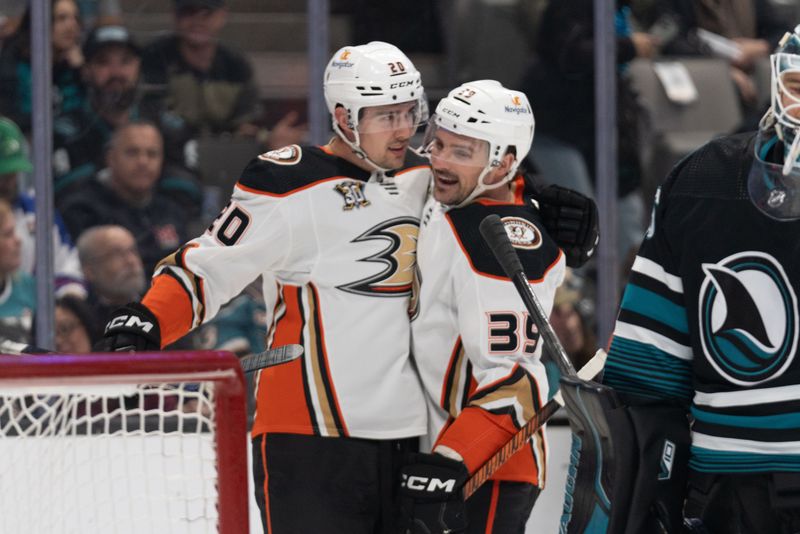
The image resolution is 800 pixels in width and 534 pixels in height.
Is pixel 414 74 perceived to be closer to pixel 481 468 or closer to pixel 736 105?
pixel 481 468

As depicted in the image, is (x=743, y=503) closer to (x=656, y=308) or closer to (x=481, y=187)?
(x=656, y=308)

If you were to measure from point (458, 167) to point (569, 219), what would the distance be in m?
0.23

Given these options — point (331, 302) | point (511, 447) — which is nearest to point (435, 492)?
point (511, 447)

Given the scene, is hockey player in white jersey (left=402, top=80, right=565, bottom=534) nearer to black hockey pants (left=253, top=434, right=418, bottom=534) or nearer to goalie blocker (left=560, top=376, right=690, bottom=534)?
black hockey pants (left=253, top=434, right=418, bottom=534)

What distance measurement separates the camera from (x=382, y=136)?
2.46 m

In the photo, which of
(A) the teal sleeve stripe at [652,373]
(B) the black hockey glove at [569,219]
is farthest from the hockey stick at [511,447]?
(A) the teal sleeve stripe at [652,373]

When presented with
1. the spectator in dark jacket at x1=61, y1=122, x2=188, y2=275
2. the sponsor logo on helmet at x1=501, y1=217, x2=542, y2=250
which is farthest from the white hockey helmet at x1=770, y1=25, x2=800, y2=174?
the spectator in dark jacket at x1=61, y1=122, x2=188, y2=275

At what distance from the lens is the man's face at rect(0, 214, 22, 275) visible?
12.6 feet

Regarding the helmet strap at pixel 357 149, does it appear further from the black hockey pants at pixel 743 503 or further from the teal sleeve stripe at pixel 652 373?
the black hockey pants at pixel 743 503

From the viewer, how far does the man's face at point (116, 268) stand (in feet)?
12.8

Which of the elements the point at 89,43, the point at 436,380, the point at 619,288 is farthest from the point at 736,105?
the point at 436,380

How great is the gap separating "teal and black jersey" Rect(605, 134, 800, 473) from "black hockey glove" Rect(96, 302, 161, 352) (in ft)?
2.56

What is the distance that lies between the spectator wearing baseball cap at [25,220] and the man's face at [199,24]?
1.68ft

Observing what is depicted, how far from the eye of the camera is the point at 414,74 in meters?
2.51
